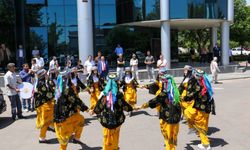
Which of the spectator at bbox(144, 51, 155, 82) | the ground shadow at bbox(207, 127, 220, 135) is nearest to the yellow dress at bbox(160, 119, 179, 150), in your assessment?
the ground shadow at bbox(207, 127, 220, 135)

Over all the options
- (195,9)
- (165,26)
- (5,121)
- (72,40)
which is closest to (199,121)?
(5,121)

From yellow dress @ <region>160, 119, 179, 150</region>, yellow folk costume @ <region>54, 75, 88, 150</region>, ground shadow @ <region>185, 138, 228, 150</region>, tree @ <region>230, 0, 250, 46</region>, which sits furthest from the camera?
tree @ <region>230, 0, 250, 46</region>

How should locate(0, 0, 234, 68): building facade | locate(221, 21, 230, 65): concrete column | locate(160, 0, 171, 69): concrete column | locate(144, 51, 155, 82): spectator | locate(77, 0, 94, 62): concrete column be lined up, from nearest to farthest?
1. locate(144, 51, 155, 82): spectator
2. locate(77, 0, 94, 62): concrete column
3. locate(160, 0, 171, 69): concrete column
4. locate(221, 21, 230, 65): concrete column
5. locate(0, 0, 234, 68): building facade

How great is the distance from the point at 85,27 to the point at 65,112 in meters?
15.6

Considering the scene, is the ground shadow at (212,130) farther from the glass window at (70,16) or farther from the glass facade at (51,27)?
the glass window at (70,16)

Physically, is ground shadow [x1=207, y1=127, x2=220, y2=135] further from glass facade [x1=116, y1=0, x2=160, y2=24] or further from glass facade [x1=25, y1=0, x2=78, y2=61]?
glass facade [x1=25, y1=0, x2=78, y2=61]

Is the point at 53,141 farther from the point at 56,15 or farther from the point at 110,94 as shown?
the point at 56,15

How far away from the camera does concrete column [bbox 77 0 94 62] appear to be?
74.7 feet

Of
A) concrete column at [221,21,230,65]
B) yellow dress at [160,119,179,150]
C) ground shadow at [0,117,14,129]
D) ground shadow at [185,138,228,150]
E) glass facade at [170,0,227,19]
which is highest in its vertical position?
glass facade at [170,0,227,19]

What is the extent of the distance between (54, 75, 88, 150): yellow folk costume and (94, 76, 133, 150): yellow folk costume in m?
0.79

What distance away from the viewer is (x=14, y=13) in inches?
1144

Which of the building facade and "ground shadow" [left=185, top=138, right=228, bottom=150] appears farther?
the building facade

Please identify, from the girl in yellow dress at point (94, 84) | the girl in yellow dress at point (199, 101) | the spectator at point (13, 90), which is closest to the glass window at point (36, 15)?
the spectator at point (13, 90)

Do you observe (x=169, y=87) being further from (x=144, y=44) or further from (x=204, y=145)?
(x=144, y=44)
